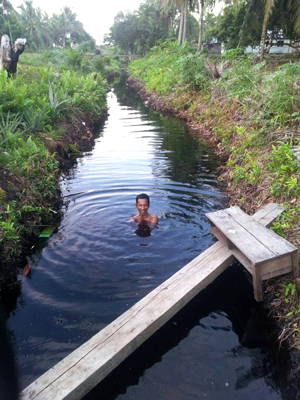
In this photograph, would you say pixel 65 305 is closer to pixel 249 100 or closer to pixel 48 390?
pixel 48 390

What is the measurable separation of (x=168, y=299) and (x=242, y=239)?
1101mm

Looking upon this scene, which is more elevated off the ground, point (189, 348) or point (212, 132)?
point (212, 132)

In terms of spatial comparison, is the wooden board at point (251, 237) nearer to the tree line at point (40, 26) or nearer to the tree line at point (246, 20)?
the tree line at point (246, 20)

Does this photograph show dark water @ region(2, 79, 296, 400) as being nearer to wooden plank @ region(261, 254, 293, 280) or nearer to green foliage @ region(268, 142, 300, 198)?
wooden plank @ region(261, 254, 293, 280)

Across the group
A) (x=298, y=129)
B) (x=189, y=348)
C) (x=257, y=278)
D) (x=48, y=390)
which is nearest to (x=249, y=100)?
(x=298, y=129)

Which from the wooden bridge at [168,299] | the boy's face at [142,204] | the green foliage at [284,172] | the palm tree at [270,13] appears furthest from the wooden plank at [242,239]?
the palm tree at [270,13]

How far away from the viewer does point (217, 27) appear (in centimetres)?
2303

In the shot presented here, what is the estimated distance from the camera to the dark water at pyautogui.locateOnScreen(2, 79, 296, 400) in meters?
2.71

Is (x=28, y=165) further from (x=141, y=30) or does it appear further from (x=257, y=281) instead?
(x=141, y=30)

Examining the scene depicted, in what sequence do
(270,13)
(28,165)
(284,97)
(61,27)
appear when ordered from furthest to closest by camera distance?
(61,27), (270,13), (284,97), (28,165)

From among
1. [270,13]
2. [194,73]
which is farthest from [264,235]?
[270,13]

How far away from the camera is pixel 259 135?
22.2 ft

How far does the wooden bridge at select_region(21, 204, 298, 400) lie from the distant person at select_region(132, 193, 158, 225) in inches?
50.4

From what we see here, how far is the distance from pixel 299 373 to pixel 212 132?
9.06 m
